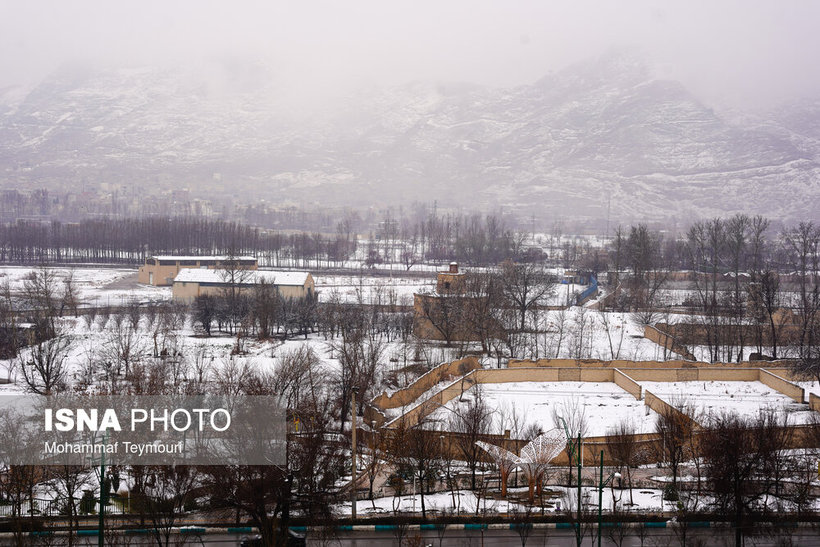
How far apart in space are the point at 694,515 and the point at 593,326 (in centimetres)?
Result: 1449

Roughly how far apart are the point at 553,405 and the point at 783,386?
17.5 feet

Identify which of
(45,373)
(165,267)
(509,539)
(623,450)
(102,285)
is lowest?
(509,539)

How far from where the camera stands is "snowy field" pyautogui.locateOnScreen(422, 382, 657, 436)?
15595mm

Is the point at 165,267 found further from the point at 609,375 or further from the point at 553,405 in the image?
the point at 553,405

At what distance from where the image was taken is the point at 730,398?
17.7 m

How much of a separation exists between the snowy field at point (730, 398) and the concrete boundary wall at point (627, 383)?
0.72ft

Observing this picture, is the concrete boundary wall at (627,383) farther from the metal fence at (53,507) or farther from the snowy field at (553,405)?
the metal fence at (53,507)

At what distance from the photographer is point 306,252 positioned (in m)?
51.1

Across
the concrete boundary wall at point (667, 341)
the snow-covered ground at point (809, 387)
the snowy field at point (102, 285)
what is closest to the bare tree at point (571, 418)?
the snow-covered ground at point (809, 387)

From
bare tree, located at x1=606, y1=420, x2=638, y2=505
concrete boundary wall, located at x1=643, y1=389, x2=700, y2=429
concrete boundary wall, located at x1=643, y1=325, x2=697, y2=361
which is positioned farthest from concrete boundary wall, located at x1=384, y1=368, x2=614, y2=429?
bare tree, located at x1=606, y1=420, x2=638, y2=505

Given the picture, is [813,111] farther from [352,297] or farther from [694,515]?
[694,515]

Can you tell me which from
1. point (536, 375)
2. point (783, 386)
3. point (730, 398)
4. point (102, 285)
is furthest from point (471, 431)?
point (102, 285)

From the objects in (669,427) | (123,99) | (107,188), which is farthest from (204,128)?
(669,427)

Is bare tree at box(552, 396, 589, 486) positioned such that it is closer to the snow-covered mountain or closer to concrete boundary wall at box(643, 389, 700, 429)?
concrete boundary wall at box(643, 389, 700, 429)
